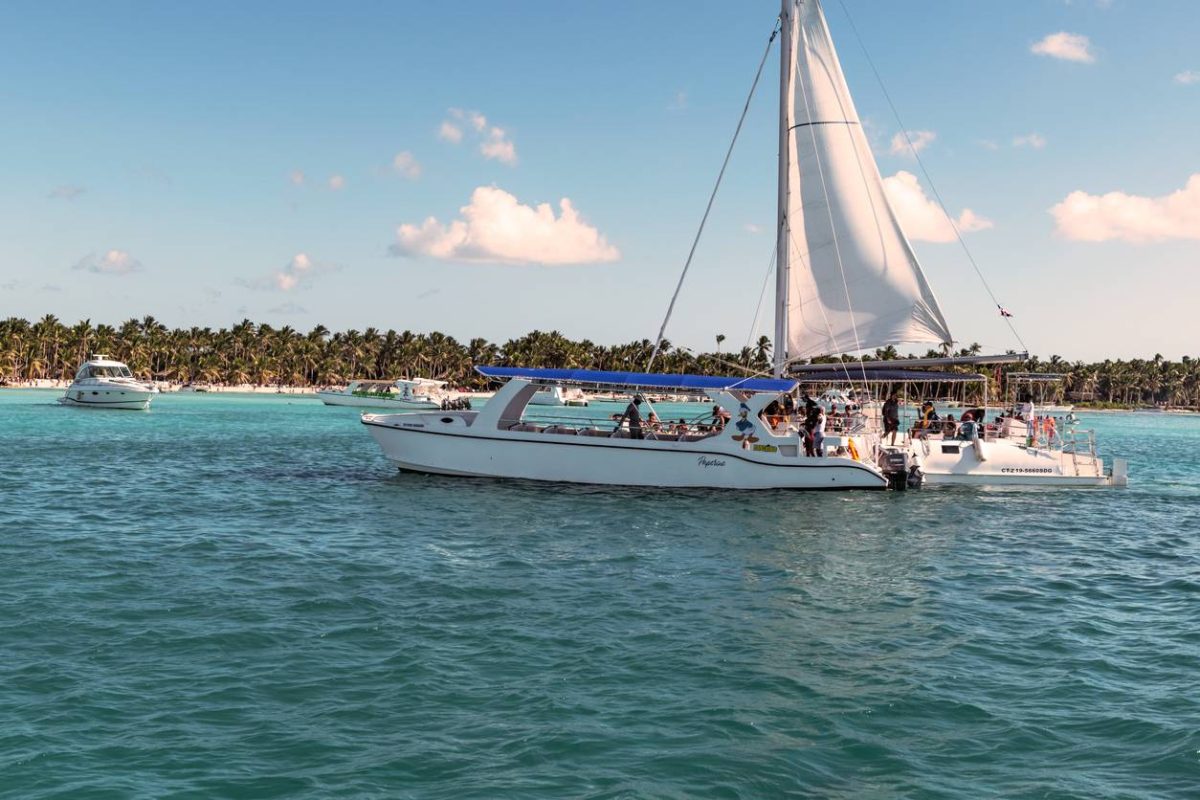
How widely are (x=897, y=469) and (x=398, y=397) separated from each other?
92.2 meters

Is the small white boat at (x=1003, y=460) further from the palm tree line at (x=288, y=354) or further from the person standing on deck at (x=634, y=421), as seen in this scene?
the palm tree line at (x=288, y=354)

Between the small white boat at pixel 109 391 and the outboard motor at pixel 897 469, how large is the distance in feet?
217

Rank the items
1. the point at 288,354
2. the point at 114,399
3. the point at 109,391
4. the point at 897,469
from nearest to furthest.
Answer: the point at 897,469, the point at 109,391, the point at 114,399, the point at 288,354

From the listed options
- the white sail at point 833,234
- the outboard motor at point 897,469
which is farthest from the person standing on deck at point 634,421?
the outboard motor at point 897,469

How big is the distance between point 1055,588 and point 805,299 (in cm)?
1547

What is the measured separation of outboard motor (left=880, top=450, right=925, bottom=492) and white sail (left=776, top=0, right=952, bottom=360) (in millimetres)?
3626

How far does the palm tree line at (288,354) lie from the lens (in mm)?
143750

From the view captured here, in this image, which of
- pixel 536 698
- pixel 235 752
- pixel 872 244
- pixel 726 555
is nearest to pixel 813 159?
pixel 872 244

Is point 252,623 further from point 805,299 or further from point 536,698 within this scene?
point 805,299

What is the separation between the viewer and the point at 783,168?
2934cm

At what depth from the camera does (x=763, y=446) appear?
25938mm

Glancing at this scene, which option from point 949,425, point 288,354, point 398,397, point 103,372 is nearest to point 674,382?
point 949,425

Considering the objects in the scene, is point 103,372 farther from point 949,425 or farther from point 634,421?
point 949,425

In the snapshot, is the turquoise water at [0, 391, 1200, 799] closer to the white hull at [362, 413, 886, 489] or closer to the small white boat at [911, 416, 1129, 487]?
the white hull at [362, 413, 886, 489]
